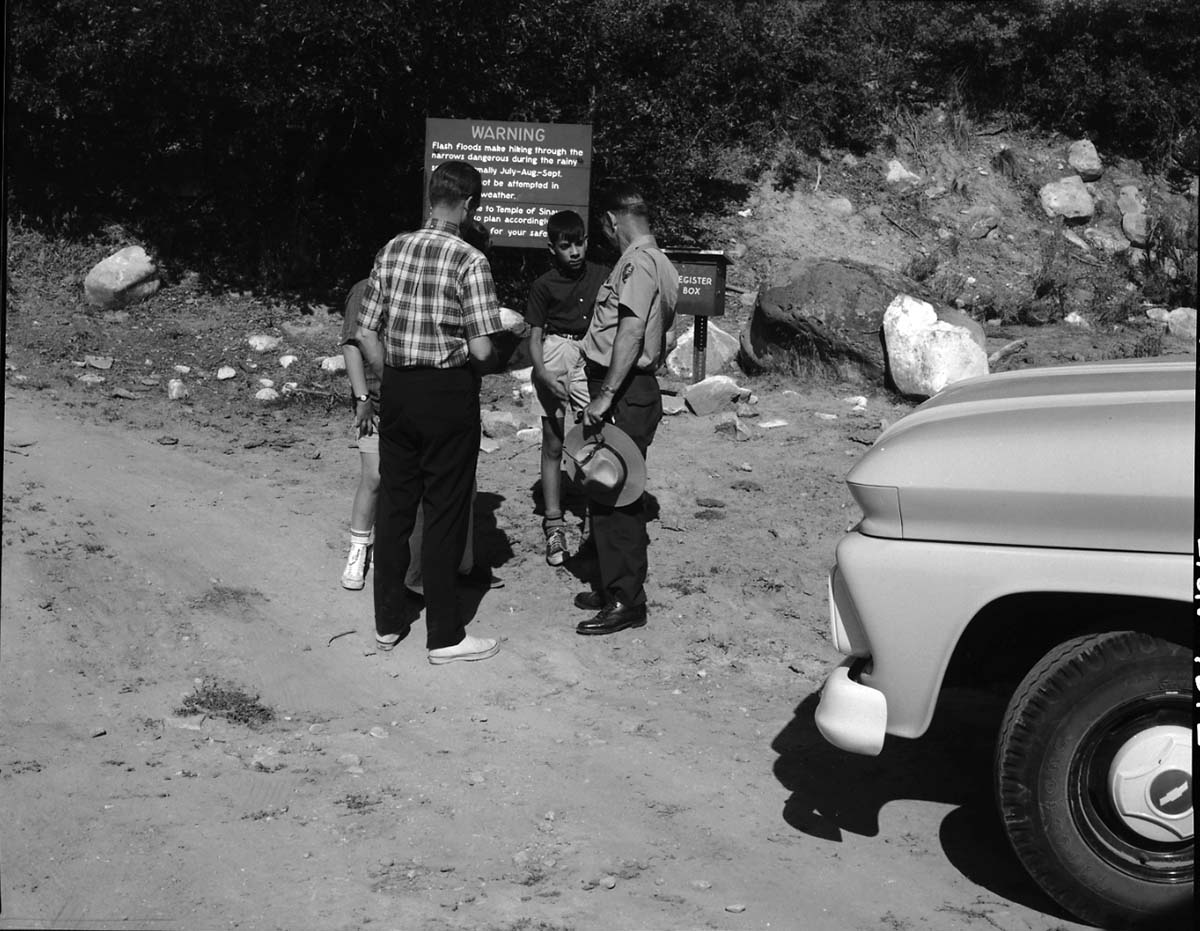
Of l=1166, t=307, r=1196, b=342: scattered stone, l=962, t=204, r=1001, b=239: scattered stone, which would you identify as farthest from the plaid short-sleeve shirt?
l=962, t=204, r=1001, b=239: scattered stone

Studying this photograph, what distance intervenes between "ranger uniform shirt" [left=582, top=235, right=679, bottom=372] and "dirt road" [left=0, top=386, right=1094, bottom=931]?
130 centimetres

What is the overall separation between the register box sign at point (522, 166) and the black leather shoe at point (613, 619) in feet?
12.9

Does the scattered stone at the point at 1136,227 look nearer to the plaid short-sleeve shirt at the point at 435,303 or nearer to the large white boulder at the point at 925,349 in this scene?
the large white boulder at the point at 925,349

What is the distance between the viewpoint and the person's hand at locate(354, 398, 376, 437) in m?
5.99

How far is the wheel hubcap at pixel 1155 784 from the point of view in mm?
3533

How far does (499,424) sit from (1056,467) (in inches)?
225

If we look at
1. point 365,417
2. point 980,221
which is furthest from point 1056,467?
point 980,221

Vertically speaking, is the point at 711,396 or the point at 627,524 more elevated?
the point at 627,524

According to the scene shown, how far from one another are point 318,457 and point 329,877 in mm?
4643

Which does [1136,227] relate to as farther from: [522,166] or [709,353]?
[522,166]

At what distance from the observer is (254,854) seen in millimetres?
4109

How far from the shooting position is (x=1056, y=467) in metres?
3.58

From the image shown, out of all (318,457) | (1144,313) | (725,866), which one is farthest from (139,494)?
(1144,313)

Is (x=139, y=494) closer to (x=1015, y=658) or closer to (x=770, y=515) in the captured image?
(x=770, y=515)
